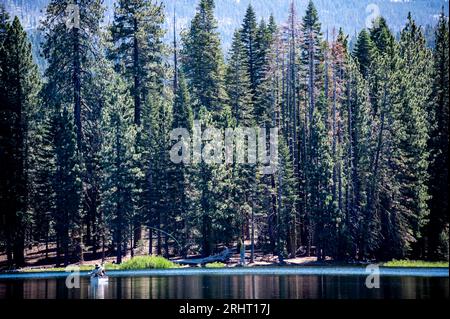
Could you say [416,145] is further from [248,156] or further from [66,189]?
[66,189]

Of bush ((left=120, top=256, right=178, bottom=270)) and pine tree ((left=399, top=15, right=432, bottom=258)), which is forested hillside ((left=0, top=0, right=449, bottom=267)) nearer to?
pine tree ((left=399, top=15, right=432, bottom=258))

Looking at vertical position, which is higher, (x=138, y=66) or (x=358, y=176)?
(x=138, y=66)

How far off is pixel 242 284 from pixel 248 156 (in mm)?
17670

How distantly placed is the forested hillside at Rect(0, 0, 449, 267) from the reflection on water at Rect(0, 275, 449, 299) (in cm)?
1046

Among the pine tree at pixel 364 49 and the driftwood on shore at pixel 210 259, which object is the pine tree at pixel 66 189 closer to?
the driftwood on shore at pixel 210 259

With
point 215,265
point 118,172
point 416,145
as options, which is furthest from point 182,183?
point 416,145

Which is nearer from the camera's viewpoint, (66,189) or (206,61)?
(66,189)

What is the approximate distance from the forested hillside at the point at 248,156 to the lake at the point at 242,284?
4625 millimetres

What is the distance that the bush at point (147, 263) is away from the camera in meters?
50.3

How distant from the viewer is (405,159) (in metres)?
48.4

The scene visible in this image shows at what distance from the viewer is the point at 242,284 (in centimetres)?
3566

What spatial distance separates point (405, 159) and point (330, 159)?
4.97 metres

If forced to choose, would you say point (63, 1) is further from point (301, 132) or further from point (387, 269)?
point (387, 269)

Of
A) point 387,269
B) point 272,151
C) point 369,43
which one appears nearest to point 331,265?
point 387,269
